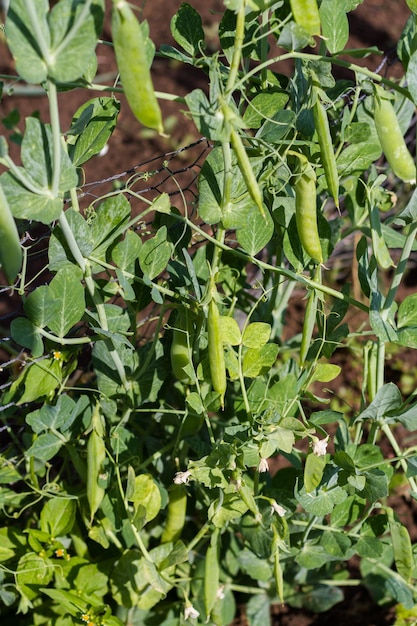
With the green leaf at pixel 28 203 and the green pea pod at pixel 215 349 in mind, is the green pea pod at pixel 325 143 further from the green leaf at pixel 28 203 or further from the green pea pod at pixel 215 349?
the green leaf at pixel 28 203

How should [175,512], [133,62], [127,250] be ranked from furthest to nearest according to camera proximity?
[175,512] < [127,250] < [133,62]

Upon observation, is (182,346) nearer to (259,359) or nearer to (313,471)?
(259,359)

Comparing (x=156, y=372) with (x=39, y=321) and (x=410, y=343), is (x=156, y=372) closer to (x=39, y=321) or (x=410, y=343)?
(x=39, y=321)

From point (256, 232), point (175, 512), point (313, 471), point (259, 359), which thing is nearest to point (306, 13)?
point (256, 232)

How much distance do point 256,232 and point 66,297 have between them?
32 centimetres

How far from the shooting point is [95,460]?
1.16 m

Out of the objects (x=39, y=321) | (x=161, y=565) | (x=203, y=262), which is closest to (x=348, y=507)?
(x=161, y=565)

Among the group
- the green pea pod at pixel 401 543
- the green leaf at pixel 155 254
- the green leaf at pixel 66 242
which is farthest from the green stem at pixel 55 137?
the green pea pod at pixel 401 543

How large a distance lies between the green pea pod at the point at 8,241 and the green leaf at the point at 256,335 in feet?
1.33

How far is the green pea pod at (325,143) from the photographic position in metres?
0.98

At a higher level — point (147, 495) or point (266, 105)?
point (266, 105)

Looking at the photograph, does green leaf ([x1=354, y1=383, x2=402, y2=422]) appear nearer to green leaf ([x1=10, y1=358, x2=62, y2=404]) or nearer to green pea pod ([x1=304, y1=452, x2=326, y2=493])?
green pea pod ([x1=304, y1=452, x2=326, y2=493])

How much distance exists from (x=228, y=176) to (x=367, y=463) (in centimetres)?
56

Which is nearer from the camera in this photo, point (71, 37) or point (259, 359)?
point (71, 37)
